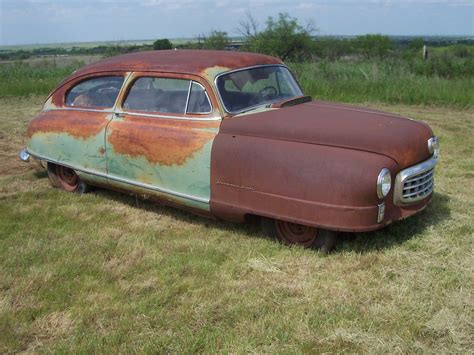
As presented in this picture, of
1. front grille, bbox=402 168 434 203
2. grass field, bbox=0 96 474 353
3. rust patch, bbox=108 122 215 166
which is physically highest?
rust patch, bbox=108 122 215 166

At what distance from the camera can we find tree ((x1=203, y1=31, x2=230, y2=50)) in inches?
867

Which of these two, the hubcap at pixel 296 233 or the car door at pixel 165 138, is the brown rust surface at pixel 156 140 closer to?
the car door at pixel 165 138

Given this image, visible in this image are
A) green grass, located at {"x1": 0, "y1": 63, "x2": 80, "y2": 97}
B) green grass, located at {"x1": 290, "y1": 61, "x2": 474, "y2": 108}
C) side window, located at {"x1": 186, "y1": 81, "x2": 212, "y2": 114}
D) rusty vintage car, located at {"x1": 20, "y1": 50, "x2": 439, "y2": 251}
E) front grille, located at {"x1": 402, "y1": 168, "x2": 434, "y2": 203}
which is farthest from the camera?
green grass, located at {"x1": 0, "y1": 63, "x2": 80, "y2": 97}

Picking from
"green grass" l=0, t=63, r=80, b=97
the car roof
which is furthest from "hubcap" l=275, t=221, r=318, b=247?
"green grass" l=0, t=63, r=80, b=97

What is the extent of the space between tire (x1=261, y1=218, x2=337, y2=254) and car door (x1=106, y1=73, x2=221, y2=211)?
586mm

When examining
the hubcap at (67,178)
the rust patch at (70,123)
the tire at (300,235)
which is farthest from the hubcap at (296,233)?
the hubcap at (67,178)

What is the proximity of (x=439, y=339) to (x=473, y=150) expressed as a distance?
5203mm

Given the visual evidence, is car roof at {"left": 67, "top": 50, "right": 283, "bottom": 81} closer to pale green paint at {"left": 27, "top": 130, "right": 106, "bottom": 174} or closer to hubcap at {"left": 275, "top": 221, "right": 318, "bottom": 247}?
pale green paint at {"left": 27, "top": 130, "right": 106, "bottom": 174}

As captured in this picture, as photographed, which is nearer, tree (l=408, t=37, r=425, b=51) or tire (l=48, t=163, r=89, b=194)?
tire (l=48, t=163, r=89, b=194)

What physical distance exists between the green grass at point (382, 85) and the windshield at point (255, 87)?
7.25 metres

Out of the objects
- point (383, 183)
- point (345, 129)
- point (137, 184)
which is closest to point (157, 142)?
point (137, 184)

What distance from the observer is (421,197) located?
4133 mm

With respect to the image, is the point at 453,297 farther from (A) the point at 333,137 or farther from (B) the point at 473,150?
(B) the point at 473,150

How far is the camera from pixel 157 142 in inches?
185
